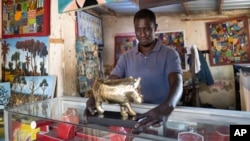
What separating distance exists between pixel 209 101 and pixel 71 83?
3.28 metres

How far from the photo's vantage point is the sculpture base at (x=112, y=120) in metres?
0.77

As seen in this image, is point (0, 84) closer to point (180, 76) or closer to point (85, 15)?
point (85, 15)

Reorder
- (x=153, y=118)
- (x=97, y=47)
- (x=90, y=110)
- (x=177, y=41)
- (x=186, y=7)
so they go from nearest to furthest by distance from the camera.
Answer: (x=153, y=118) → (x=90, y=110) → (x=97, y=47) → (x=186, y=7) → (x=177, y=41)

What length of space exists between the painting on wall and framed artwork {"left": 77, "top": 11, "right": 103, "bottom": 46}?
676 millimetres

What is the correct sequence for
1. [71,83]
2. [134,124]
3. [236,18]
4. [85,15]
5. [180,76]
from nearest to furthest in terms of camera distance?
[134,124], [180,76], [71,83], [85,15], [236,18]

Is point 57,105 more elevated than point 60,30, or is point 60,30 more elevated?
point 60,30

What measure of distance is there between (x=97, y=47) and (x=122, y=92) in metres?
2.55

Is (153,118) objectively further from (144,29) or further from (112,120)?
(144,29)

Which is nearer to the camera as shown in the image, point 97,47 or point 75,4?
point 75,4

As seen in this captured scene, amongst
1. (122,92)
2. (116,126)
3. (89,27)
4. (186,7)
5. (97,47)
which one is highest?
(186,7)

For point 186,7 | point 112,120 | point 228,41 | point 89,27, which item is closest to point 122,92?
point 112,120

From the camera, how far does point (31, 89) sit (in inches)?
75.6

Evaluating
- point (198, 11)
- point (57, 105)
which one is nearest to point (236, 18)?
point (198, 11)

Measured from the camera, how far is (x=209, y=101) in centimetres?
436
